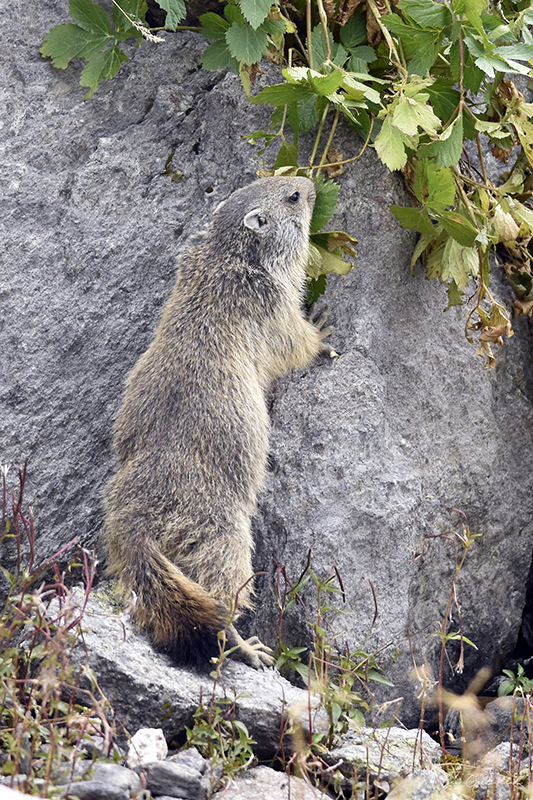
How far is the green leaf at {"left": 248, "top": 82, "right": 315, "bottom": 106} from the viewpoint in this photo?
204 inches

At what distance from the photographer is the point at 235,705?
13.3ft

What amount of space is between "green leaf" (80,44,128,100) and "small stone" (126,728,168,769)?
4494 mm

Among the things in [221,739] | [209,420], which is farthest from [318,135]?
[221,739]

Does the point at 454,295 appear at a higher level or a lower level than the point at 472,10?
lower

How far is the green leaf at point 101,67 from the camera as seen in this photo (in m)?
5.79

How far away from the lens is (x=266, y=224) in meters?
5.81

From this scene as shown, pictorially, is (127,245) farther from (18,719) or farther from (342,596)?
(18,719)

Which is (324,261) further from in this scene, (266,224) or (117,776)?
(117,776)

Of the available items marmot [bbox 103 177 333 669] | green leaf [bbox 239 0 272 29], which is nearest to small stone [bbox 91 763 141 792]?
marmot [bbox 103 177 333 669]

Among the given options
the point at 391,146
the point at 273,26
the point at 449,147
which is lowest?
the point at 449,147

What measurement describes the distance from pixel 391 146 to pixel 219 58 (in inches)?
63.0

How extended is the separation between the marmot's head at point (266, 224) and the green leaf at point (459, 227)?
3.31ft

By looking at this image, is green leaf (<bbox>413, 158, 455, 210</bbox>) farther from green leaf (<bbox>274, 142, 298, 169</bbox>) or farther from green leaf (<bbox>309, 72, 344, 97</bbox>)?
green leaf (<bbox>274, 142, 298, 169</bbox>)

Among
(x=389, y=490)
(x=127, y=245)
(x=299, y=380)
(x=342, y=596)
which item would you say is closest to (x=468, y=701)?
(x=342, y=596)
